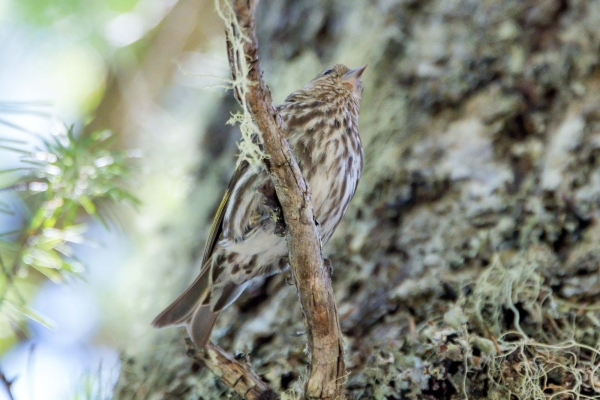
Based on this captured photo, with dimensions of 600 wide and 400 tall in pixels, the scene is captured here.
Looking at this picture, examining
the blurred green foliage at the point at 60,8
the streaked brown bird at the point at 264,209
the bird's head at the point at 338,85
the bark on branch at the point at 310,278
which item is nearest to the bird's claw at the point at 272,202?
the bark on branch at the point at 310,278

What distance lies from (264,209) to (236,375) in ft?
1.82

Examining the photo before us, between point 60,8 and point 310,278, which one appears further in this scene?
point 60,8

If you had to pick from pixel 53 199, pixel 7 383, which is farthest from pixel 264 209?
pixel 7 383

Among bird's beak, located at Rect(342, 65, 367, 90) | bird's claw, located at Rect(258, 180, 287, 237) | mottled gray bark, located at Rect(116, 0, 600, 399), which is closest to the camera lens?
bird's claw, located at Rect(258, 180, 287, 237)

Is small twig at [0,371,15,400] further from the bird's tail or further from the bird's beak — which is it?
the bird's beak

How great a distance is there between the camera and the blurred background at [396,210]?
2.12 meters

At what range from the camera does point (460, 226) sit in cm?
258

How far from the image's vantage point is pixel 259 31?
12.2ft

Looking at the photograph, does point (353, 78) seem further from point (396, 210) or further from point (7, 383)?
point (7, 383)

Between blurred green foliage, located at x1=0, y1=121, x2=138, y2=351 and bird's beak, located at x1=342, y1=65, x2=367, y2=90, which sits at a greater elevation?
bird's beak, located at x1=342, y1=65, x2=367, y2=90

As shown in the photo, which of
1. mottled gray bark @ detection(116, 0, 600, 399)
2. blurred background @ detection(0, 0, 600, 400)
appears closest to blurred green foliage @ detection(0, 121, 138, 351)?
blurred background @ detection(0, 0, 600, 400)

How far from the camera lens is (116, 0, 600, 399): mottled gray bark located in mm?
2104

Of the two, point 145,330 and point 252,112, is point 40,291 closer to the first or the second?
point 145,330

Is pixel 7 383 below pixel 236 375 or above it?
above
